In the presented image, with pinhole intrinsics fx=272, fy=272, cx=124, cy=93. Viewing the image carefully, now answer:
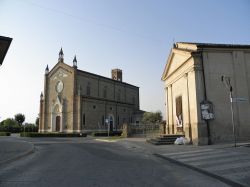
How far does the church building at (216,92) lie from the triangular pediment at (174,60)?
533mm

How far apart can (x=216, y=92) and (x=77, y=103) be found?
34046 millimetres

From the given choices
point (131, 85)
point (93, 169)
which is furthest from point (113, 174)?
point (131, 85)

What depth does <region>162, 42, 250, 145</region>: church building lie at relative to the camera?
20.8 m

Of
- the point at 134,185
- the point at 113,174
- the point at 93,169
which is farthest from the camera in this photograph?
the point at 93,169

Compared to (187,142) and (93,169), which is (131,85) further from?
(93,169)

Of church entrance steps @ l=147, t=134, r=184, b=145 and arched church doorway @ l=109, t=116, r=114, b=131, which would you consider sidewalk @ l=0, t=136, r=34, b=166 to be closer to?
church entrance steps @ l=147, t=134, r=184, b=145

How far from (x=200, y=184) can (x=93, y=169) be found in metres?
4.20

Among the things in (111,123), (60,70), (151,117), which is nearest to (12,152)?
(60,70)

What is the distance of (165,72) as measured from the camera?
97.9ft

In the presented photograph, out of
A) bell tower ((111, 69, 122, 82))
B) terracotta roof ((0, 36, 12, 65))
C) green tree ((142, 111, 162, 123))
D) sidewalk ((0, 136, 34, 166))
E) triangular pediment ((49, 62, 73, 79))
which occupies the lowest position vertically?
sidewalk ((0, 136, 34, 166))

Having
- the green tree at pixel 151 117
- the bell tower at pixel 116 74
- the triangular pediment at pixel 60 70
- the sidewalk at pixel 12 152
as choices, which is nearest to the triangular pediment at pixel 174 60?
the sidewalk at pixel 12 152

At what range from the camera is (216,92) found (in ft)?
70.1

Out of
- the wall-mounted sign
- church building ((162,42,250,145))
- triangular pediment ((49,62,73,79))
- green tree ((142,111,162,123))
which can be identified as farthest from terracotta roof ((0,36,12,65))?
green tree ((142,111,162,123))

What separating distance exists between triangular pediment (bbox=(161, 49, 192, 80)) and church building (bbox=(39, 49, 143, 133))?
21.4 meters
